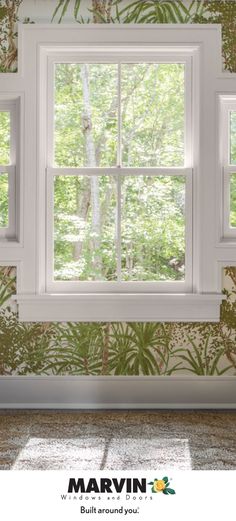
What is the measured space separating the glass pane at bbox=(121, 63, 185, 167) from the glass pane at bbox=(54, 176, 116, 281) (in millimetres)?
252

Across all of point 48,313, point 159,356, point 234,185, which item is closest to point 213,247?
point 234,185

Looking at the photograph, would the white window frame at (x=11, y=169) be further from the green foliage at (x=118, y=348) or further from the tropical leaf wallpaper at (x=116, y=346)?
the green foliage at (x=118, y=348)

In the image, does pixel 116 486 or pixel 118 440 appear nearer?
pixel 116 486

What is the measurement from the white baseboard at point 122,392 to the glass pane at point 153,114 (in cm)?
127

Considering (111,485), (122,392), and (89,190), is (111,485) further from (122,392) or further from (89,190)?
(89,190)

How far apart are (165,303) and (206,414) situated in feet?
2.14

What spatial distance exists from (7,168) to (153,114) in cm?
90

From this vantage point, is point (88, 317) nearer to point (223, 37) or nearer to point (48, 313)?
point (48, 313)

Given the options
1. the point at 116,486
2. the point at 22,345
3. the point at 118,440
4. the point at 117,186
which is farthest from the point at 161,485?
the point at 117,186

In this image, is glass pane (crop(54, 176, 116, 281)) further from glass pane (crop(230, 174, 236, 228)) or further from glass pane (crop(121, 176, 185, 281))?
glass pane (crop(230, 174, 236, 228))

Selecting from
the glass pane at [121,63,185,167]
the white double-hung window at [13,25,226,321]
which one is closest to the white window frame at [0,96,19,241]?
the white double-hung window at [13,25,226,321]

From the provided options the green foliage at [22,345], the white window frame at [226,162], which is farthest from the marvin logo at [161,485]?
the white window frame at [226,162]

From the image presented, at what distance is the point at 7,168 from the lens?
13.6ft

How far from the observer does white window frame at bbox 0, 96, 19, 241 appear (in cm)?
412
